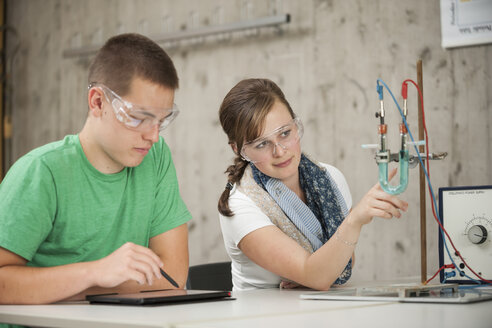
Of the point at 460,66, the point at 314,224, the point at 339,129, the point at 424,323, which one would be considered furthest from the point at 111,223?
the point at 460,66

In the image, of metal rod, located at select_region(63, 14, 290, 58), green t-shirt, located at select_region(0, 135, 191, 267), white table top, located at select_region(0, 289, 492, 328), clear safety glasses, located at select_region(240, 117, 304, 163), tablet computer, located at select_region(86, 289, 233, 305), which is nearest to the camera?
white table top, located at select_region(0, 289, 492, 328)

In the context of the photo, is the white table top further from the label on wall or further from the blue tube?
the label on wall

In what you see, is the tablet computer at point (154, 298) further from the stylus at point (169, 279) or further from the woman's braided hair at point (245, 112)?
the woman's braided hair at point (245, 112)

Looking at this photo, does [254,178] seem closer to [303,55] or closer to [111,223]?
[111,223]

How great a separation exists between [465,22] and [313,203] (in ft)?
4.25

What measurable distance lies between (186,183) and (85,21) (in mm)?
1421

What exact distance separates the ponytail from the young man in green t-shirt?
7.7 inches

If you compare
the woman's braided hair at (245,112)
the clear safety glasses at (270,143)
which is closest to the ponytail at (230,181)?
the woman's braided hair at (245,112)

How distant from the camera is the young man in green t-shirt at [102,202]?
133 centimetres

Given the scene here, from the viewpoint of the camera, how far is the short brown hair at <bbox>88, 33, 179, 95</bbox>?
1.53 meters

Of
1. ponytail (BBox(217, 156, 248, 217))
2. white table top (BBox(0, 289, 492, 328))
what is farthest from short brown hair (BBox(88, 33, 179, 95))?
white table top (BBox(0, 289, 492, 328))

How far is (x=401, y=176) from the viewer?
4.35ft

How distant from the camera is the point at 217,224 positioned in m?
3.38

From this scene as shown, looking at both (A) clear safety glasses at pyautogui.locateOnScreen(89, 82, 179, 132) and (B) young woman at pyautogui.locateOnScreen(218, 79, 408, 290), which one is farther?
(B) young woman at pyautogui.locateOnScreen(218, 79, 408, 290)
